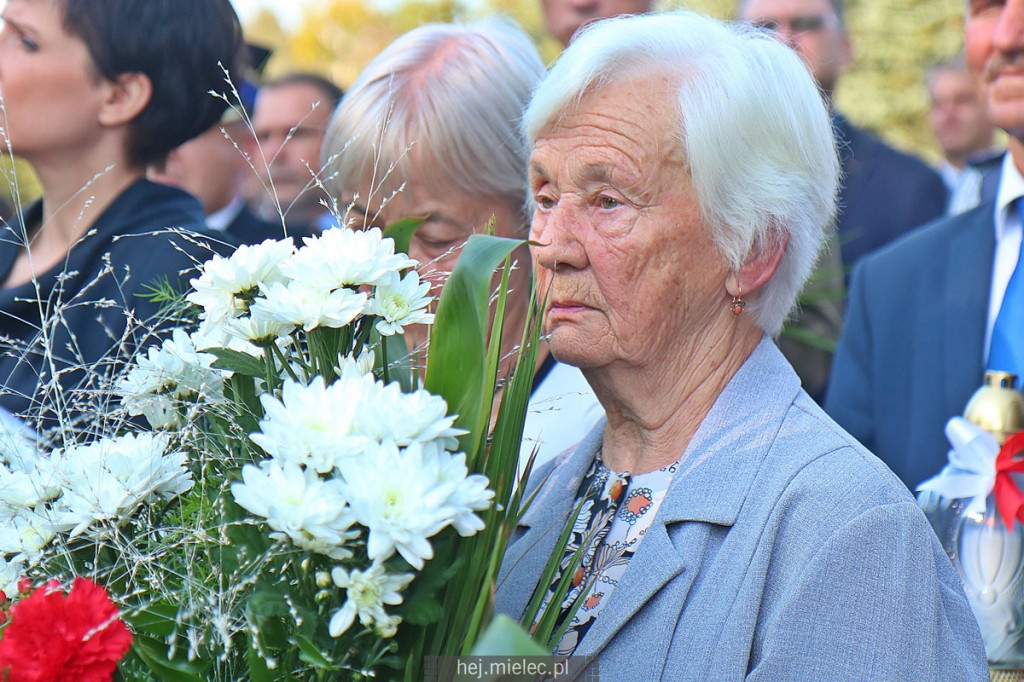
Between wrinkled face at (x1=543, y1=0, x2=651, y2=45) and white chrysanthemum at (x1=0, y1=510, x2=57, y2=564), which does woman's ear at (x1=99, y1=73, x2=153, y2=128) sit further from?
wrinkled face at (x1=543, y1=0, x2=651, y2=45)

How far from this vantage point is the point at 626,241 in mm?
2111

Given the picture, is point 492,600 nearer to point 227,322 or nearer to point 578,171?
point 227,322

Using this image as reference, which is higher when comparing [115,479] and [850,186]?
[115,479]

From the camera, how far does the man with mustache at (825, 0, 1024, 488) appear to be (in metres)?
3.19

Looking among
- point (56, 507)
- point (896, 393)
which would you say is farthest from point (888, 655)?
point (896, 393)

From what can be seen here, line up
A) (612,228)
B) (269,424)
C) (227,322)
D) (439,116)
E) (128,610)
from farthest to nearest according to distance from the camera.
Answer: (439,116), (612,228), (227,322), (128,610), (269,424)

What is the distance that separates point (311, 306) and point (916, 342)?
7.66 ft

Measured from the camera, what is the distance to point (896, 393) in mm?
3398

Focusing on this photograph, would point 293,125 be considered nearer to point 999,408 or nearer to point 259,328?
point 999,408

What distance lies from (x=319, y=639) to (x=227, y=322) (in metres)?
0.49

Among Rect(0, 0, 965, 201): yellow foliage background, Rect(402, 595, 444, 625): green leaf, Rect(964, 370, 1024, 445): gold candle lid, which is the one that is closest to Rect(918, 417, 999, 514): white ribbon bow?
Rect(964, 370, 1024, 445): gold candle lid

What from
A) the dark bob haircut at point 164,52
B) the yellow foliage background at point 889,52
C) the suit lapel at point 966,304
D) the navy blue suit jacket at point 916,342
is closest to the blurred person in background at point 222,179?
the dark bob haircut at point 164,52

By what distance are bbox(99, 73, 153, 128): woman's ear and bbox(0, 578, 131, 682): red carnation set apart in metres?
1.53

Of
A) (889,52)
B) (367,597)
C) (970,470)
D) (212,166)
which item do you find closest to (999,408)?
(970,470)
